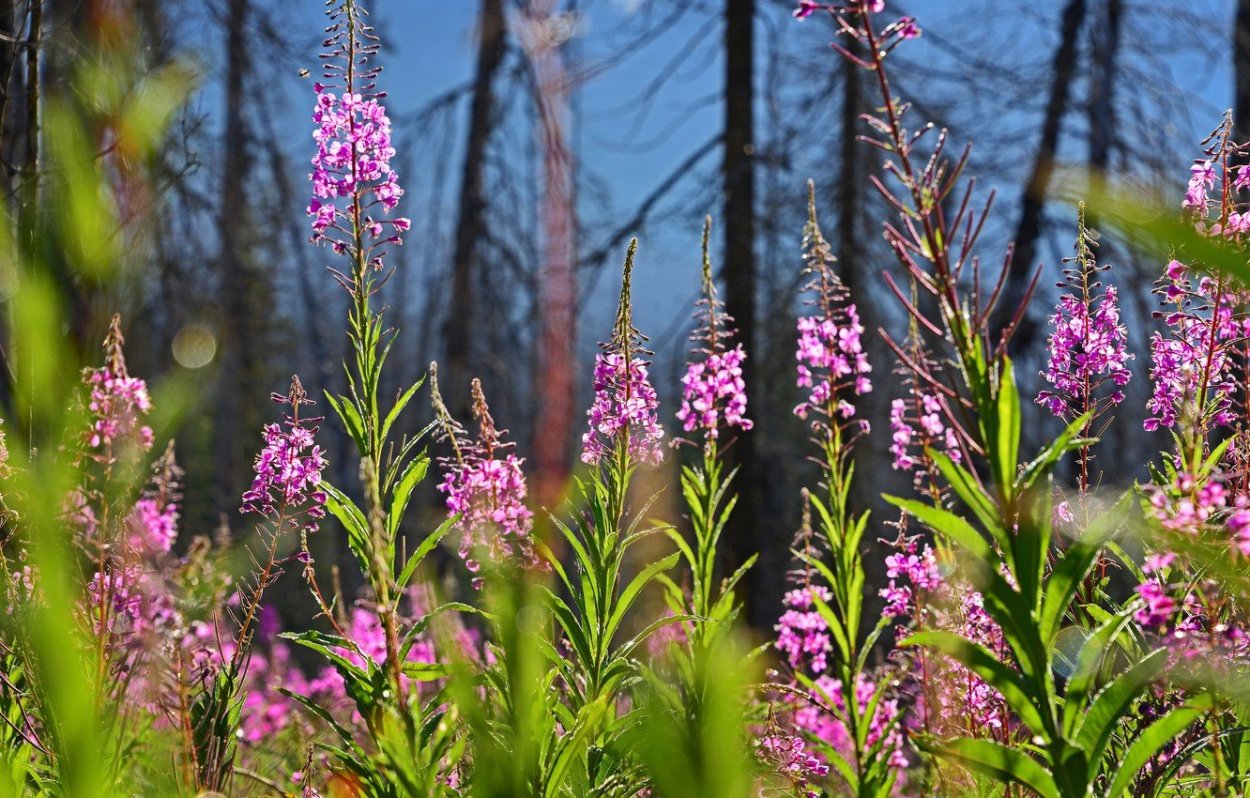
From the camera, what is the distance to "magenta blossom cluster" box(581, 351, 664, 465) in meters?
2.77

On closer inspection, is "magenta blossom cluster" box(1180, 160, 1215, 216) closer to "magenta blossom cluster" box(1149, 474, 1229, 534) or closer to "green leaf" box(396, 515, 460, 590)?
"magenta blossom cluster" box(1149, 474, 1229, 534)

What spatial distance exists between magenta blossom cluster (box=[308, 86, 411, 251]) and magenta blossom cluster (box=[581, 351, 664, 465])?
67 cm

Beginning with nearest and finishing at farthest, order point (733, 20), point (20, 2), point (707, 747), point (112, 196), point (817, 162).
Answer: point (707, 747) < point (112, 196) < point (20, 2) < point (733, 20) < point (817, 162)

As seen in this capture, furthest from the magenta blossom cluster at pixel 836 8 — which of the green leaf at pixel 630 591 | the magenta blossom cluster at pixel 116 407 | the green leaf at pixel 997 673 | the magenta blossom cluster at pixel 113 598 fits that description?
the magenta blossom cluster at pixel 116 407

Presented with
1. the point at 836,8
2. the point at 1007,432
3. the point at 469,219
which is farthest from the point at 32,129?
the point at 469,219

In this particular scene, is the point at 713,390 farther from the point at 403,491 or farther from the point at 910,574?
the point at 403,491

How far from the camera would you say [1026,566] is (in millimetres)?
1671

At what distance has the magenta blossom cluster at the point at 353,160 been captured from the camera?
254cm

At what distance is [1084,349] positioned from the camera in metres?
2.58

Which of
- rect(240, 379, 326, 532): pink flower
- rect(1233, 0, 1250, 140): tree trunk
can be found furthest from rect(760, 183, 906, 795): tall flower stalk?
rect(1233, 0, 1250, 140): tree trunk

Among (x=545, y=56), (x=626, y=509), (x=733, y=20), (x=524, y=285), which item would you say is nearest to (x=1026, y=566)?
(x=545, y=56)

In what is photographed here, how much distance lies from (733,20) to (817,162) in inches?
101

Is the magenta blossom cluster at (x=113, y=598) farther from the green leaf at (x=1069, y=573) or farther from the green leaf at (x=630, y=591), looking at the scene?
the green leaf at (x=1069, y=573)

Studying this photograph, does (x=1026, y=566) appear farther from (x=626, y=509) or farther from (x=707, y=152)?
(x=707, y=152)
